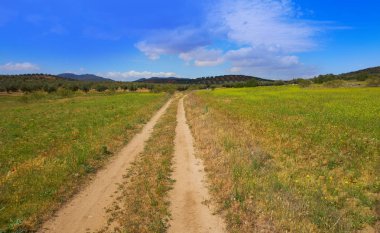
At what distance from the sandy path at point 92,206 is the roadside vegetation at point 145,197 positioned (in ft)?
1.07

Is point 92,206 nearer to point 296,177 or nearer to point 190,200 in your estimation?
point 190,200

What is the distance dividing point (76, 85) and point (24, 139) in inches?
5624

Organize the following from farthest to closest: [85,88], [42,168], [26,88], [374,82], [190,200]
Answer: [85,88] < [26,88] < [374,82] < [42,168] < [190,200]

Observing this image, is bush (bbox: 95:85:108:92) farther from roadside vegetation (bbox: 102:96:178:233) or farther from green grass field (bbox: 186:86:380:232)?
roadside vegetation (bbox: 102:96:178:233)

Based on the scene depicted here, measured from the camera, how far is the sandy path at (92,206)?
8416 mm

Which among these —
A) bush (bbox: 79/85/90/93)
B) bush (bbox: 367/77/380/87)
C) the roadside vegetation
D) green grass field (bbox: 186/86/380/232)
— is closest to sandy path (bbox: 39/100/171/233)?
the roadside vegetation

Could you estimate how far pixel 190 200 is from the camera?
10.2 metres

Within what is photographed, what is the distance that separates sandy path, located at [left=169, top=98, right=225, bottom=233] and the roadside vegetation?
280mm

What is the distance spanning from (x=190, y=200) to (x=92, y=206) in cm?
293

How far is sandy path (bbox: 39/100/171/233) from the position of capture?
27.6 ft

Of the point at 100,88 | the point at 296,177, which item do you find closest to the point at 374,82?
the point at 296,177

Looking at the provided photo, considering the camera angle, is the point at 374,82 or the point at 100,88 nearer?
the point at 374,82

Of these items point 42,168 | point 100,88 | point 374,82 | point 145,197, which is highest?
point 374,82

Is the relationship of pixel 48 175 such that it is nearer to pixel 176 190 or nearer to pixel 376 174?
pixel 176 190
